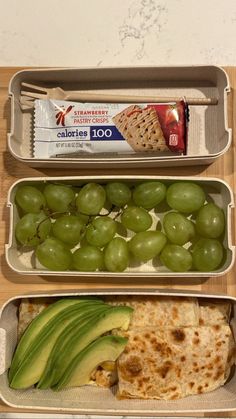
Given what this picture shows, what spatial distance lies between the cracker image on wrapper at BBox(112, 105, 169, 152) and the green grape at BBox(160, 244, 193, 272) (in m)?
0.27

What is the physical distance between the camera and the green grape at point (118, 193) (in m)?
1.25

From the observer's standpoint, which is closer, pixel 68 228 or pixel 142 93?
pixel 68 228

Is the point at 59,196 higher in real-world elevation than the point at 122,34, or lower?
lower

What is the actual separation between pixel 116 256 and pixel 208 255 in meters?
0.23

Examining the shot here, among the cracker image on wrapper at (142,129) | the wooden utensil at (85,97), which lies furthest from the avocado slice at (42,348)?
the wooden utensil at (85,97)

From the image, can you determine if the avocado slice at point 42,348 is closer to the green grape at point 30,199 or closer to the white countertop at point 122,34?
Result: the green grape at point 30,199

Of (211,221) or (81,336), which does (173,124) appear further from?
(81,336)

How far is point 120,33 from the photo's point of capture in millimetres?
1425

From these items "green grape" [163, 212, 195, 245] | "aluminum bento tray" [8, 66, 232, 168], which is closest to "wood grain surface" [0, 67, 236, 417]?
"aluminum bento tray" [8, 66, 232, 168]

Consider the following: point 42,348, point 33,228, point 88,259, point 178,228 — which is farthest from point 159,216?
point 42,348

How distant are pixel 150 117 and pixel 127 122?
62 millimetres

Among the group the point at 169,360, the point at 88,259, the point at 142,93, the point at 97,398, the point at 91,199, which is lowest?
the point at 97,398

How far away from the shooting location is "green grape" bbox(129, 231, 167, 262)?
1229mm

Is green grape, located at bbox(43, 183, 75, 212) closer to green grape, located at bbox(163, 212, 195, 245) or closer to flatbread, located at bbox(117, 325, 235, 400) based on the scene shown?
green grape, located at bbox(163, 212, 195, 245)
